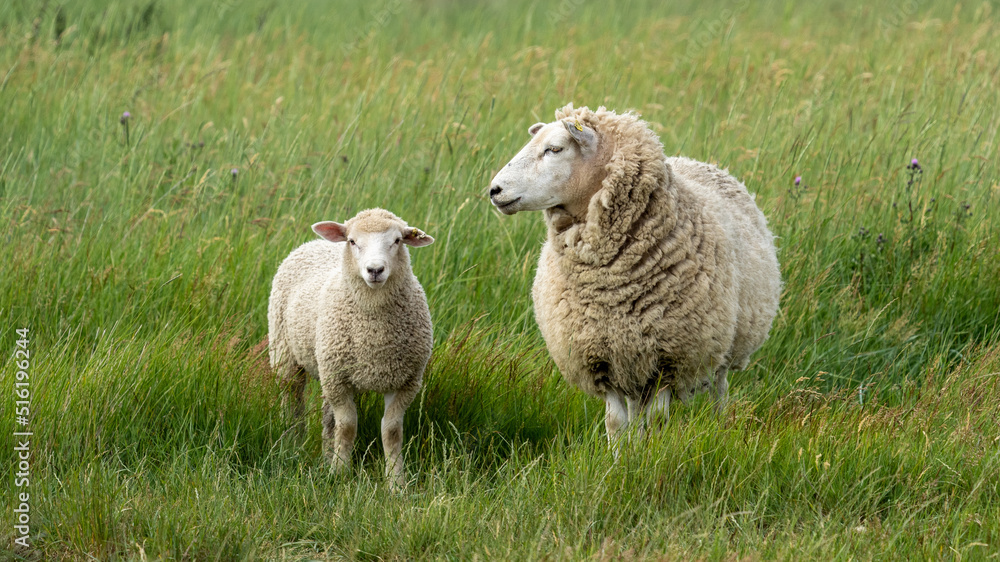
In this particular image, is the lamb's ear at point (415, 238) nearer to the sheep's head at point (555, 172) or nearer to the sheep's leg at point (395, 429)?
the sheep's head at point (555, 172)

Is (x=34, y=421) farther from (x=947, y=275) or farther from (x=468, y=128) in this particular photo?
(x=947, y=275)

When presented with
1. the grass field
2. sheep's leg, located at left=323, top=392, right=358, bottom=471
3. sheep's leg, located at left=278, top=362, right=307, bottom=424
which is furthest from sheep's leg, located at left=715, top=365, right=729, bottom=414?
sheep's leg, located at left=278, top=362, right=307, bottom=424

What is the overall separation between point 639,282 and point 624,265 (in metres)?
0.09

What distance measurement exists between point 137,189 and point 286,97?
7.60ft

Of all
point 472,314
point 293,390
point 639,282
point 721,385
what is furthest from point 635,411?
point 293,390

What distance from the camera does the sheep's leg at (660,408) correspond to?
354 cm

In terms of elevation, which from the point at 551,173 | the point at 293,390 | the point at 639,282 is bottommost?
the point at 293,390

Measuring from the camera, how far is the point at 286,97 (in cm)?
775

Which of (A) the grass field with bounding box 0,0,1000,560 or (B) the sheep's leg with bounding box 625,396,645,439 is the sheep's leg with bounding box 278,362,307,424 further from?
(B) the sheep's leg with bounding box 625,396,645,439

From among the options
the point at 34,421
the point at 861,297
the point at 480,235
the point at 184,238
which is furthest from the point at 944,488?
the point at 184,238

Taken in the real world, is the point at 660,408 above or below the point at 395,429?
above

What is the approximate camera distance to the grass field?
309 cm

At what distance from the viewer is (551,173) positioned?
3.53 m

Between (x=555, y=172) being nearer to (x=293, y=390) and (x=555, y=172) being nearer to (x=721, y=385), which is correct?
(x=721, y=385)
